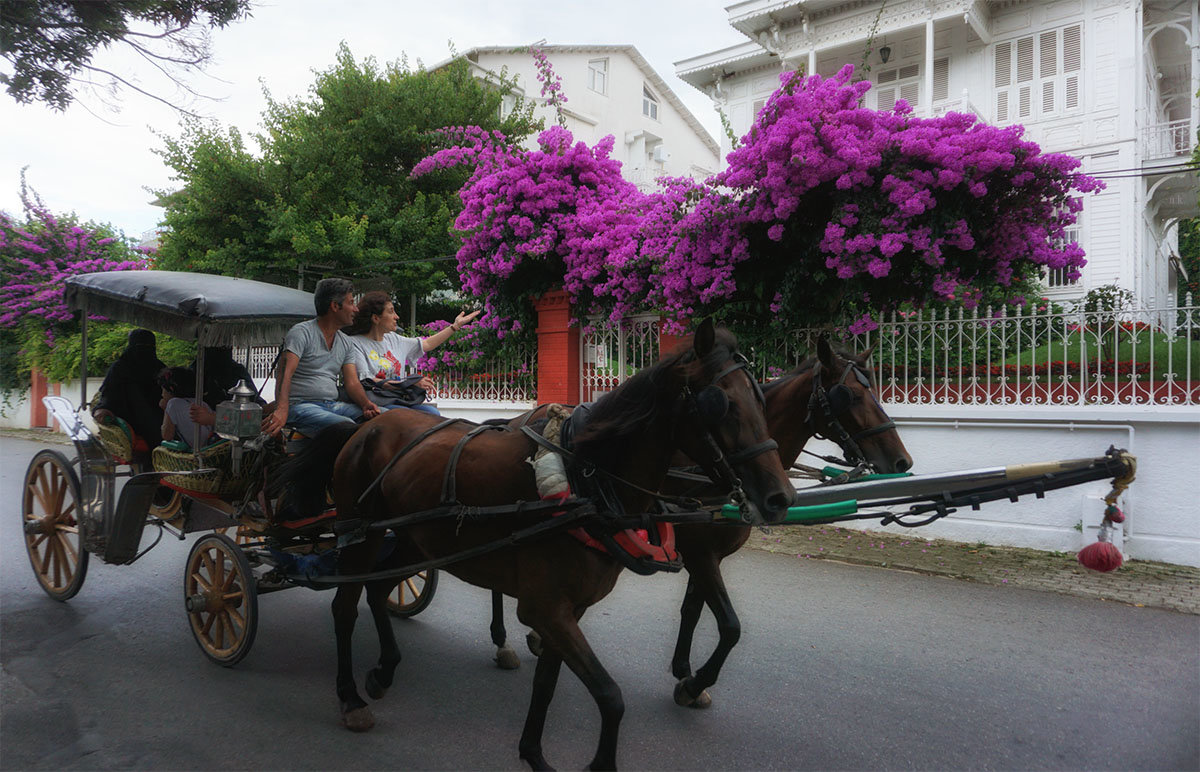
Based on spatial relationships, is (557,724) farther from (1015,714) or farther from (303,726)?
(1015,714)

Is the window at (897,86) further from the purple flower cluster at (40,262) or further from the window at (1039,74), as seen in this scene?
the purple flower cluster at (40,262)

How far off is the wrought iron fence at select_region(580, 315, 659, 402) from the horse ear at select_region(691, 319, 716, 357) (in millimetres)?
6164

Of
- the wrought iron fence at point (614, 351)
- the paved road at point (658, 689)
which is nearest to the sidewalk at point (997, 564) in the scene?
the paved road at point (658, 689)

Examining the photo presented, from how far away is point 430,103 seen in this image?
1478 centimetres

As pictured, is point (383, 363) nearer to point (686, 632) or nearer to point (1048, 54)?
point (686, 632)

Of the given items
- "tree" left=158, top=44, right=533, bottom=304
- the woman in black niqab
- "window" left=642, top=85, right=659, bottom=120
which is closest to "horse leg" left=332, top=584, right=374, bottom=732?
the woman in black niqab

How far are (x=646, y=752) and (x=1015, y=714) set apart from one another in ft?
6.06

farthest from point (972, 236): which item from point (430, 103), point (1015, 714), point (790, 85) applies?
point (430, 103)

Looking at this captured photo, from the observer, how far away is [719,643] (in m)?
3.64

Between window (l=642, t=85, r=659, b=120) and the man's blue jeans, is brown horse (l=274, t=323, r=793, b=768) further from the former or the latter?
window (l=642, t=85, r=659, b=120)

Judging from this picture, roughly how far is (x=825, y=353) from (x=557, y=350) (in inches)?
233

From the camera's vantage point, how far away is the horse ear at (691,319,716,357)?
2.61 m

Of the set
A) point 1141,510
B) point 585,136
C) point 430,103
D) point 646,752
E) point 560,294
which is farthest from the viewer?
point 585,136

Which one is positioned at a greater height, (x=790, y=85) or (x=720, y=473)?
(x=790, y=85)
